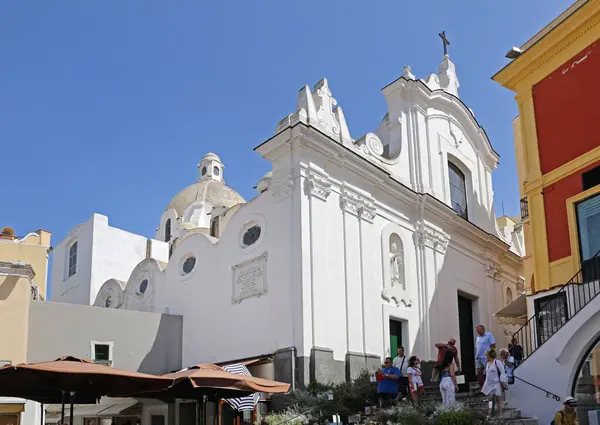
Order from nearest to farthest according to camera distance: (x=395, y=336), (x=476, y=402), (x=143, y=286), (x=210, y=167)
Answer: (x=476, y=402), (x=395, y=336), (x=143, y=286), (x=210, y=167)

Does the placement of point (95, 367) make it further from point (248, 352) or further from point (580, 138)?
point (580, 138)

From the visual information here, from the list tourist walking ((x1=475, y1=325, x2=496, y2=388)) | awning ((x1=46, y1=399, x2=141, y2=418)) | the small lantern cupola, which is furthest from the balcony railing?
the small lantern cupola

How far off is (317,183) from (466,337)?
30.6ft

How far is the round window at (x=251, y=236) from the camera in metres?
20.0

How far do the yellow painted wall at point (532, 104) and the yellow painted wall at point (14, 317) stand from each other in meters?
12.5

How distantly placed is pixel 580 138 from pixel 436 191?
834 cm

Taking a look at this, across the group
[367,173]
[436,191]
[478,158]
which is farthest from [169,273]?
[478,158]

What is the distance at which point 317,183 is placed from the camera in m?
19.2

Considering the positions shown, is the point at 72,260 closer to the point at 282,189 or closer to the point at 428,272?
the point at 282,189

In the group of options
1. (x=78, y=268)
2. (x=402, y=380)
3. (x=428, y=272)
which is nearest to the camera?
(x=402, y=380)

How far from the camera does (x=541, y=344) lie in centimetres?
1393

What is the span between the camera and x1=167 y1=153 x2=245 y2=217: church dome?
37.7 metres

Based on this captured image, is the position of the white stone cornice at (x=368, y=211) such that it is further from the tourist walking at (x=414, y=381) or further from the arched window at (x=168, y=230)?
Answer: the arched window at (x=168, y=230)

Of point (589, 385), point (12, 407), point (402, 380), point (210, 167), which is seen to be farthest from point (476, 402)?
point (210, 167)
